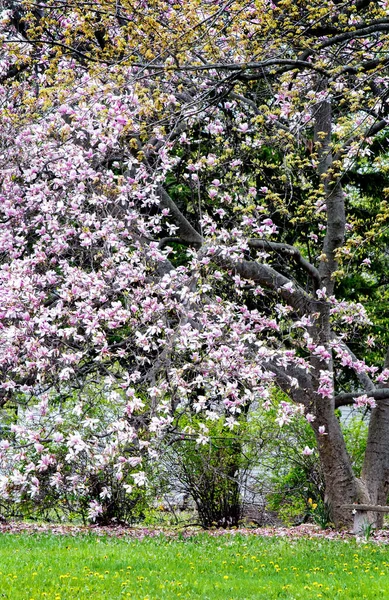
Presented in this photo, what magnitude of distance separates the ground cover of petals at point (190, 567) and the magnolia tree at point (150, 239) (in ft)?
2.00

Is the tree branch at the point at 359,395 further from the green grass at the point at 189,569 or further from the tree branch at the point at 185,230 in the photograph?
the tree branch at the point at 185,230

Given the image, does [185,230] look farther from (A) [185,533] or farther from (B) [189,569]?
(B) [189,569]

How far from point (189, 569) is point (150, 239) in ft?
12.8

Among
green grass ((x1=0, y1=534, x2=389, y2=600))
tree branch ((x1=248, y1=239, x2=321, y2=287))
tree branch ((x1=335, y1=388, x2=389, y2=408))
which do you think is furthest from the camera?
tree branch ((x1=335, y1=388, x2=389, y2=408))

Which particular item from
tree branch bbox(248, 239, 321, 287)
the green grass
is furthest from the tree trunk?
tree branch bbox(248, 239, 321, 287)

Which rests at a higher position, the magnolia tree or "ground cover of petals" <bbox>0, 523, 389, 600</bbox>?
the magnolia tree

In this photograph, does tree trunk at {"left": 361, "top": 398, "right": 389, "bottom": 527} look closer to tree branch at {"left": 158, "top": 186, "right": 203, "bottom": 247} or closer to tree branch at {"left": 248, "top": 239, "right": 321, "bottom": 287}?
tree branch at {"left": 248, "top": 239, "right": 321, "bottom": 287}

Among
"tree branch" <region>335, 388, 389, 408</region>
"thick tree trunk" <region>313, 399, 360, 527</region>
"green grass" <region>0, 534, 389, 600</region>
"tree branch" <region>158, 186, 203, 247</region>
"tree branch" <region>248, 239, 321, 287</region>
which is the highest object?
"tree branch" <region>158, 186, 203, 247</region>

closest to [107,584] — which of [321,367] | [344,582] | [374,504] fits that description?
[344,582]

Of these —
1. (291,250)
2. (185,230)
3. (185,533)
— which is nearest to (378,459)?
(185,533)

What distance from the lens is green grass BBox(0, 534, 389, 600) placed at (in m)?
5.62

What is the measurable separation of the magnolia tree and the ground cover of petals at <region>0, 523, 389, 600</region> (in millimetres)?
609

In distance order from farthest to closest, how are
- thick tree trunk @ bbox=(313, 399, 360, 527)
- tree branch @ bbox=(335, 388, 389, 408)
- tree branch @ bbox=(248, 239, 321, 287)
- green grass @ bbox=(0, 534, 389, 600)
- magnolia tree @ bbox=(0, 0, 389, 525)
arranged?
thick tree trunk @ bbox=(313, 399, 360, 527) < tree branch @ bbox=(335, 388, 389, 408) < tree branch @ bbox=(248, 239, 321, 287) < magnolia tree @ bbox=(0, 0, 389, 525) < green grass @ bbox=(0, 534, 389, 600)

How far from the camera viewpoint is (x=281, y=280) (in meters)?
9.59
